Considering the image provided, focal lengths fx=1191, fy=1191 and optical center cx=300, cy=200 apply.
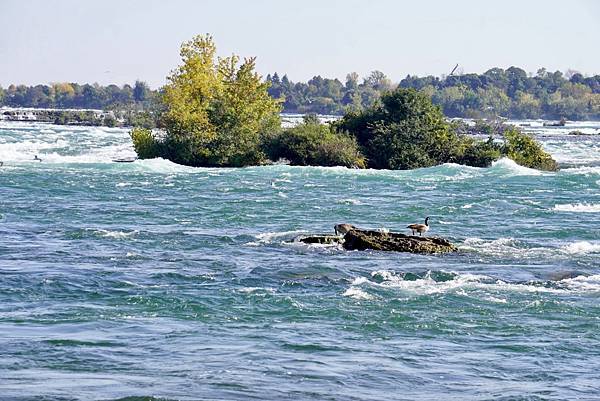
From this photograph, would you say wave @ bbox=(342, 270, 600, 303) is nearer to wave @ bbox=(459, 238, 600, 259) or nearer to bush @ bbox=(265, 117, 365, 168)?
wave @ bbox=(459, 238, 600, 259)

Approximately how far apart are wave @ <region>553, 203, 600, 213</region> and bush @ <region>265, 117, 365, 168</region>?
17205mm

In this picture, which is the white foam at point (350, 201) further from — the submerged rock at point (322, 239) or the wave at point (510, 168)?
the wave at point (510, 168)

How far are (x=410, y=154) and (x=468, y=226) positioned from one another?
2222cm

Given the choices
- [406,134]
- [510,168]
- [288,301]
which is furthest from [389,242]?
[406,134]

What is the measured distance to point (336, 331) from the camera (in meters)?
18.4

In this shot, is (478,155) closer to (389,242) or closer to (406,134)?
(406,134)

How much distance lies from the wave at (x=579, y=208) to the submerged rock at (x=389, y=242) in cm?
1088

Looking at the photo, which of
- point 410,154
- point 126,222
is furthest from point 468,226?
point 410,154

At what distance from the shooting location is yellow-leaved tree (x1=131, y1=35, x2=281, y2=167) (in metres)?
55.5

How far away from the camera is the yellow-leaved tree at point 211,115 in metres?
55.5

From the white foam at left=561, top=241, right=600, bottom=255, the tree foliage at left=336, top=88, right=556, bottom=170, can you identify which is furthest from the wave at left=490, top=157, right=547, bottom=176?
the white foam at left=561, top=241, right=600, bottom=255

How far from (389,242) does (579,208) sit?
1300 centimetres

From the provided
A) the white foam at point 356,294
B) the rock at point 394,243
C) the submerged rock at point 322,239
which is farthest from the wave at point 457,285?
the submerged rock at point 322,239

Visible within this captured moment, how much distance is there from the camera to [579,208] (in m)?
37.8
